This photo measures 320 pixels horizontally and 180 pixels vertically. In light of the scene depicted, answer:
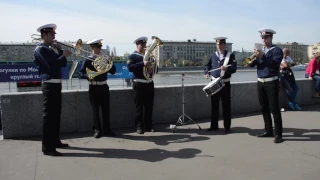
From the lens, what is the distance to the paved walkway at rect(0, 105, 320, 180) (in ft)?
13.6

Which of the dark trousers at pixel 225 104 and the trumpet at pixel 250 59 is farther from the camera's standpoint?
the dark trousers at pixel 225 104

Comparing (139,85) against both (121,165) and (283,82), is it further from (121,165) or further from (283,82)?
(283,82)

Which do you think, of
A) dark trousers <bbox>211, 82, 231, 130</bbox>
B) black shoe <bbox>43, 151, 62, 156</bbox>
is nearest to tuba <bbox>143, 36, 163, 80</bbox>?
dark trousers <bbox>211, 82, 231, 130</bbox>

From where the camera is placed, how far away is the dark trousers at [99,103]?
6.24 m

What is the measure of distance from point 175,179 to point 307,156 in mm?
2363

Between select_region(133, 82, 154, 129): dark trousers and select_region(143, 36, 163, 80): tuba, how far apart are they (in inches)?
10.0

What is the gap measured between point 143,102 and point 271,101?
8.96 ft

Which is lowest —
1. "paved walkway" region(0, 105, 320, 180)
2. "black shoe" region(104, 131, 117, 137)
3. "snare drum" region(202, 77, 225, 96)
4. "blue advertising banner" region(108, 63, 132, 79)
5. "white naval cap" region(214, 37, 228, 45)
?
"paved walkway" region(0, 105, 320, 180)

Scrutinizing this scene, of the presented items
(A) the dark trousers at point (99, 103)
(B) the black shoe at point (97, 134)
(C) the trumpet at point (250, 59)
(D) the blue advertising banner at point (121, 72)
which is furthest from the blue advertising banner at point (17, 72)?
(C) the trumpet at point (250, 59)

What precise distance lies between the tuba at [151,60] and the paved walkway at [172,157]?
1330mm

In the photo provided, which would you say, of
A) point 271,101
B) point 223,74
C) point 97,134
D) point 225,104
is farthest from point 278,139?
point 97,134

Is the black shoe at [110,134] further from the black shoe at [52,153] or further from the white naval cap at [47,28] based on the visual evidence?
the white naval cap at [47,28]

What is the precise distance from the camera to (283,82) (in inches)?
370

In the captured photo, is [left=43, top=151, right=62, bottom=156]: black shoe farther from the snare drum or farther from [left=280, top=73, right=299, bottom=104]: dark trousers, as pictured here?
[left=280, top=73, right=299, bottom=104]: dark trousers
